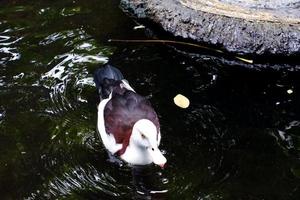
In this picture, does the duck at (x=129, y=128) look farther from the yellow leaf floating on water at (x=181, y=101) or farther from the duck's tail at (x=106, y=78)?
the yellow leaf floating on water at (x=181, y=101)

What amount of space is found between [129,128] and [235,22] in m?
1.75

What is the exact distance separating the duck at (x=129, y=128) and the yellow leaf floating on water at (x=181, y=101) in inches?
21.9

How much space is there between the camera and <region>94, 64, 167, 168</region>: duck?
14.9 ft

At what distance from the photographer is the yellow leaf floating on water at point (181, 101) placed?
543 centimetres

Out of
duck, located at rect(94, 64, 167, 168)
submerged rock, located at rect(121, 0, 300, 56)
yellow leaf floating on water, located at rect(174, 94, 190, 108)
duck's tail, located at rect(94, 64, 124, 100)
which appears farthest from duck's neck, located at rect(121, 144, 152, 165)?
submerged rock, located at rect(121, 0, 300, 56)

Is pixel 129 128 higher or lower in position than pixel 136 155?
higher

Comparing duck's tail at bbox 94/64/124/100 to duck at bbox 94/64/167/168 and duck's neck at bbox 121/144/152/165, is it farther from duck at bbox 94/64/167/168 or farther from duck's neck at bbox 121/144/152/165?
duck's neck at bbox 121/144/152/165

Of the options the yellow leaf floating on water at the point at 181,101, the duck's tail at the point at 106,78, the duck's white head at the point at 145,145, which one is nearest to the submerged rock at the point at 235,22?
the yellow leaf floating on water at the point at 181,101

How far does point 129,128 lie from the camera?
4.79m

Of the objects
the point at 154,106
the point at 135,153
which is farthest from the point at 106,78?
the point at 135,153

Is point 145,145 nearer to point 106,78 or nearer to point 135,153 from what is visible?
point 135,153

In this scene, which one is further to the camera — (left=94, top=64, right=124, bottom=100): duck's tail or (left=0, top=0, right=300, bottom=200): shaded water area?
(left=94, top=64, right=124, bottom=100): duck's tail

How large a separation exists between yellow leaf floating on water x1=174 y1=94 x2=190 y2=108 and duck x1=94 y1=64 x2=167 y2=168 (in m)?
0.56

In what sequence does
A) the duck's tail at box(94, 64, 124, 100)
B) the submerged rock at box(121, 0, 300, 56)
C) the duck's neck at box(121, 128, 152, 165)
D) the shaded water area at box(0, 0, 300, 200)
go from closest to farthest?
the shaded water area at box(0, 0, 300, 200) < the duck's neck at box(121, 128, 152, 165) < the duck's tail at box(94, 64, 124, 100) < the submerged rock at box(121, 0, 300, 56)
